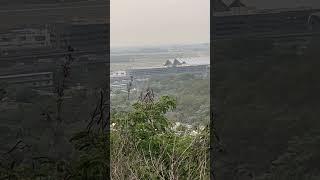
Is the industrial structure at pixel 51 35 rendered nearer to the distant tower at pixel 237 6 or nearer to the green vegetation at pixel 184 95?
the green vegetation at pixel 184 95

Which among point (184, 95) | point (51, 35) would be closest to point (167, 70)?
Answer: point (184, 95)

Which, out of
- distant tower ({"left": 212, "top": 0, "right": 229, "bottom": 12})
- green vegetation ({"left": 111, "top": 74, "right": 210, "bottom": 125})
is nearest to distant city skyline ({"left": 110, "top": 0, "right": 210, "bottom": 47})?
distant tower ({"left": 212, "top": 0, "right": 229, "bottom": 12})

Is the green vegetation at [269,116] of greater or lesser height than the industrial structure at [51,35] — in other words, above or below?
below

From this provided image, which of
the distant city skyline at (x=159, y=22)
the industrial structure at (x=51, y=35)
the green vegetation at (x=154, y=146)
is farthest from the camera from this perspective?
the green vegetation at (x=154, y=146)

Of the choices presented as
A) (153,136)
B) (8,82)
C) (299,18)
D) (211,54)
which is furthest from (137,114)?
(299,18)

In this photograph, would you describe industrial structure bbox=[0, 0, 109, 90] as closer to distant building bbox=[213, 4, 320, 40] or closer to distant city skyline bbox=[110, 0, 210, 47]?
distant city skyline bbox=[110, 0, 210, 47]

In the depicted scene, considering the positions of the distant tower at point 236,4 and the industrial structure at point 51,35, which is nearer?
the industrial structure at point 51,35

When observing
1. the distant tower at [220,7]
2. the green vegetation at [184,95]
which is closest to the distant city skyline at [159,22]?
the distant tower at [220,7]

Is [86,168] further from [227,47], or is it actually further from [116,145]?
[227,47]

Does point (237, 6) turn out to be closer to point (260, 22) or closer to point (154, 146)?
point (260, 22)
